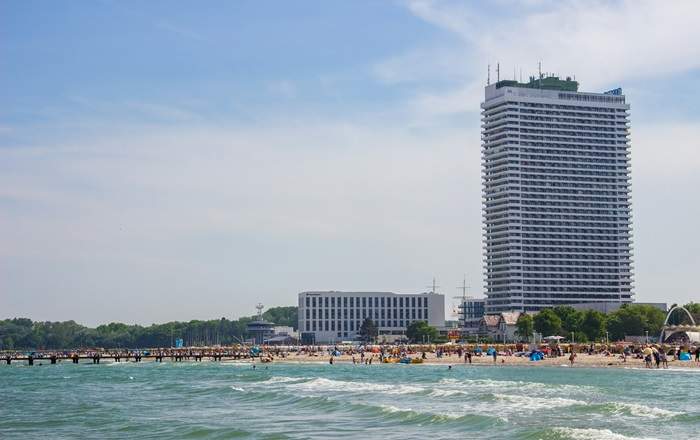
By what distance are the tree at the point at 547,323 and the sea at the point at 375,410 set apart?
9192 centimetres

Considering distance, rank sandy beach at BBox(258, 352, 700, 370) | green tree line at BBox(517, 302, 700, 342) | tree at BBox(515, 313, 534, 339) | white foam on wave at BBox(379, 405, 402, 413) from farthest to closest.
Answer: tree at BBox(515, 313, 534, 339), green tree line at BBox(517, 302, 700, 342), sandy beach at BBox(258, 352, 700, 370), white foam on wave at BBox(379, 405, 402, 413)

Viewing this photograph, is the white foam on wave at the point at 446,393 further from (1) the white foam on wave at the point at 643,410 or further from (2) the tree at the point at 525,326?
(2) the tree at the point at 525,326

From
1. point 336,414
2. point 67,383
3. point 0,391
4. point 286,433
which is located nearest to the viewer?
point 286,433

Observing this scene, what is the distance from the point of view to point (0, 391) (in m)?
79.9

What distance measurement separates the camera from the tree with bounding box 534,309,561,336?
564 feet

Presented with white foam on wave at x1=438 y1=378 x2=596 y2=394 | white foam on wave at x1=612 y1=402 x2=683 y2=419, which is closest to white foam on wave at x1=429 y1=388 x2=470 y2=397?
white foam on wave at x1=438 y1=378 x2=596 y2=394

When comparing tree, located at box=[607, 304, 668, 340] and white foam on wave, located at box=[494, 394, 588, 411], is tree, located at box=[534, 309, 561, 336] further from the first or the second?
white foam on wave, located at box=[494, 394, 588, 411]

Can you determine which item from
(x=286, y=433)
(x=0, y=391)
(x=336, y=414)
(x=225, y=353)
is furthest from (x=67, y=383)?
(x=225, y=353)

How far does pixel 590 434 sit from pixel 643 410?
948cm

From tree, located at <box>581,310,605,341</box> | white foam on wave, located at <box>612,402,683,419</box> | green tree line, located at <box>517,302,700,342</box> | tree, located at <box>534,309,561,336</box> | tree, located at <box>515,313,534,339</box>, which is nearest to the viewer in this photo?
white foam on wave, located at <box>612,402,683,419</box>

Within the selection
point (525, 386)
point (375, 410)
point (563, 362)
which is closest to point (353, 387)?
point (525, 386)

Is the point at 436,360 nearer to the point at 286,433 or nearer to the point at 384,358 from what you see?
the point at 384,358

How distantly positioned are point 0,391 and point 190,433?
42.5m

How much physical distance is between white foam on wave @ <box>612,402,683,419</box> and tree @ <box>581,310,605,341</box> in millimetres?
128790
